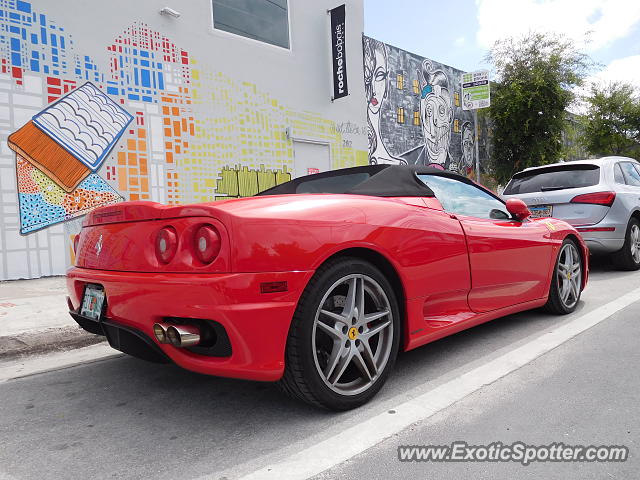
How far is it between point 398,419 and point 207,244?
3.89 ft

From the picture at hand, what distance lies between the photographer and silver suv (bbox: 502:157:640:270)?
612cm

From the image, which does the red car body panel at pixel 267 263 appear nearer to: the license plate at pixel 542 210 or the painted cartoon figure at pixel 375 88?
the license plate at pixel 542 210

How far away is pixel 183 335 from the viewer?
1996mm

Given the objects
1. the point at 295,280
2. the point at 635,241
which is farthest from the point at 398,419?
the point at 635,241

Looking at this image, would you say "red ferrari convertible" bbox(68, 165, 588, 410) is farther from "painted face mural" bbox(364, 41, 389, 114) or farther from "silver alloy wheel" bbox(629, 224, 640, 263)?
"painted face mural" bbox(364, 41, 389, 114)

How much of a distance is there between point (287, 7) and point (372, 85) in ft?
10.9

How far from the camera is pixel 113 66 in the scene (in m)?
7.36

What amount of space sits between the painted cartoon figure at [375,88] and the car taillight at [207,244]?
10.5 meters

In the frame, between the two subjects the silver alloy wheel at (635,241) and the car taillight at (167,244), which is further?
the silver alloy wheel at (635,241)

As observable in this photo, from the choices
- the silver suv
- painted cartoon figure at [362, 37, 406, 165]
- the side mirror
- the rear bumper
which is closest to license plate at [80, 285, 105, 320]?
the rear bumper

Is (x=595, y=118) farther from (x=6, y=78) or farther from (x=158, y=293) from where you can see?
(x=158, y=293)

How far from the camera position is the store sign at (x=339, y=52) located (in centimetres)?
1042

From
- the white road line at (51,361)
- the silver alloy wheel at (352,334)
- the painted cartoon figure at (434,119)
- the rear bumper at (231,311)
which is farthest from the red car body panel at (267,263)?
the painted cartoon figure at (434,119)

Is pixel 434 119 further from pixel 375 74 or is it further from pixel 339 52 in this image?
pixel 339 52
